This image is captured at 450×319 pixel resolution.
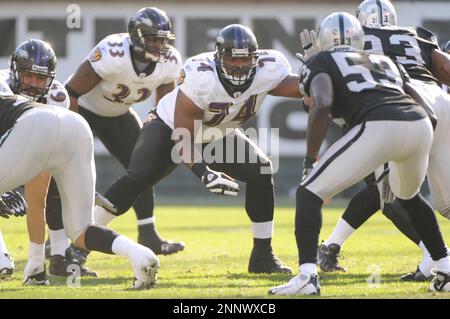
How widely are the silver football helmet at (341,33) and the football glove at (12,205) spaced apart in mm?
2031

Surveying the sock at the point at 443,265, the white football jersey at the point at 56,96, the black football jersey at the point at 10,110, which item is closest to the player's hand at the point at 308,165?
the sock at the point at 443,265

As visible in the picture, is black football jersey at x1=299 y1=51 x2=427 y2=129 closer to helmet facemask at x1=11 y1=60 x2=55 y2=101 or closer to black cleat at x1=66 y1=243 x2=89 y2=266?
helmet facemask at x1=11 y1=60 x2=55 y2=101

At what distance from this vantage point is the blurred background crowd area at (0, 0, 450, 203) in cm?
1706

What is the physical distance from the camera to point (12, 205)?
5566 mm

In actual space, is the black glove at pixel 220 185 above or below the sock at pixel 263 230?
above

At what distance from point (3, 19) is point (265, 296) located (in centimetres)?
1367

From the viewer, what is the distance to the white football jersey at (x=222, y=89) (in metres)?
6.11

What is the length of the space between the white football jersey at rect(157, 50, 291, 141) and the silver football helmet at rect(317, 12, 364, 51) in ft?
3.50

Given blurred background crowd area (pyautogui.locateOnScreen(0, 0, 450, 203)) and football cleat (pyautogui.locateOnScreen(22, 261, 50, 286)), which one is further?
blurred background crowd area (pyautogui.locateOnScreen(0, 0, 450, 203))

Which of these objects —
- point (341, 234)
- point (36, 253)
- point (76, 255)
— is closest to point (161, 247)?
point (76, 255)

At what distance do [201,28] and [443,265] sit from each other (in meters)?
12.7

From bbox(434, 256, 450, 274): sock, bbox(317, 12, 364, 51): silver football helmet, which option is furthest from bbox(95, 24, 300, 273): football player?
bbox(434, 256, 450, 274): sock

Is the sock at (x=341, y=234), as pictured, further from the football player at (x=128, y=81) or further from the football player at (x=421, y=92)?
the football player at (x=128, y=81)

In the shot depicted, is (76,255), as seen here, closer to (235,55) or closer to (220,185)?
(220,185)
